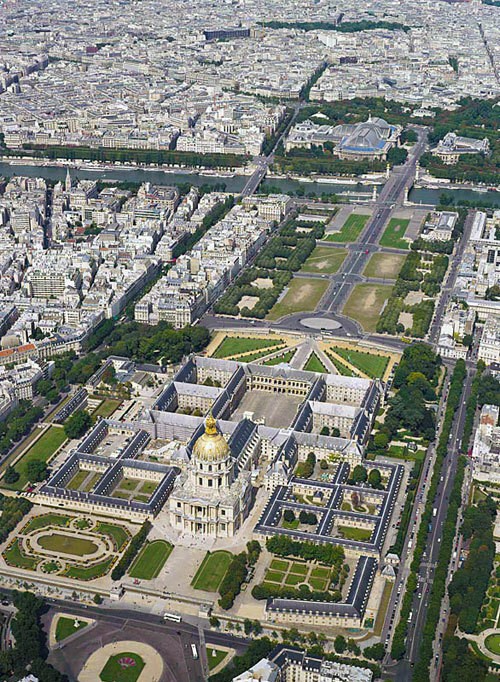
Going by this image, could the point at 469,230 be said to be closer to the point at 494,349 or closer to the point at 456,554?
the point at 494,349

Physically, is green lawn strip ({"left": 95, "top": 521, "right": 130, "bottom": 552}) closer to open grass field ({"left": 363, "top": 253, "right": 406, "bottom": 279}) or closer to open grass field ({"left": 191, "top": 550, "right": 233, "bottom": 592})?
open grass field ({"left": 191, "top": 550, "right": 233, "bottom": 592})

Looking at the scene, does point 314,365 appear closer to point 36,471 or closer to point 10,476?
point 36,471

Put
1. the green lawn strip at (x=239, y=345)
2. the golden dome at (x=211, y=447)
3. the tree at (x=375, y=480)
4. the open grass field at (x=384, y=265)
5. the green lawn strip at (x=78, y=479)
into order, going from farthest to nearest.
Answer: the open grass field at (x=384, y=265), the green lawn strip at (x=239, y=345), the green lawn strip at (x=78, y=479), the tree at (x=375, y=480), the golden dome at (x=211, y=447)

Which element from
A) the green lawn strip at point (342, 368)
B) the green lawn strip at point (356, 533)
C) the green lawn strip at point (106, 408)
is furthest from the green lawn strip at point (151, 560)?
the green lawn strip at point (342, 368)

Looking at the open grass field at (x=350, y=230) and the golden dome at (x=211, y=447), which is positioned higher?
the golden dome at (x=211, y=447)

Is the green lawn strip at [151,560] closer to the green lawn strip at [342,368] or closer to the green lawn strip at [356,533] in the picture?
the green lawn strip at [356,533]

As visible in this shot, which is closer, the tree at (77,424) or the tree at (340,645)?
the tree at (340,645)
